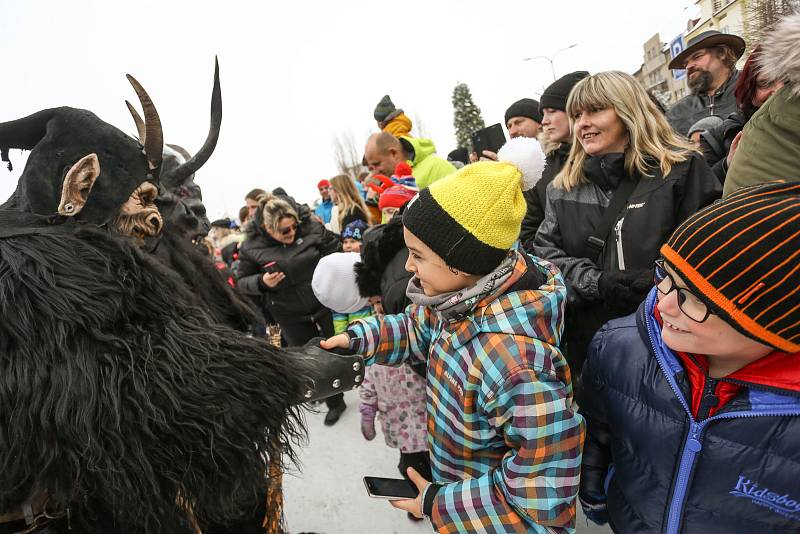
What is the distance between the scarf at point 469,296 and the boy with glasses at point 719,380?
0.39m

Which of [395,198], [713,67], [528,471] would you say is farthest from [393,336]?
[713,67]

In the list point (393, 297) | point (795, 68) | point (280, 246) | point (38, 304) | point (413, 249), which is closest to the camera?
point (38, 304)

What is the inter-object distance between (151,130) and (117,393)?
0.90m

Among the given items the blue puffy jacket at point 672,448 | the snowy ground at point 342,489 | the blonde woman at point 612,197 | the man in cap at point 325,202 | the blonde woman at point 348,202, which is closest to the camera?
the blue puffy jacket at point 672,448

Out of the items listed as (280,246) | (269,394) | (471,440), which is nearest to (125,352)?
(269,394)

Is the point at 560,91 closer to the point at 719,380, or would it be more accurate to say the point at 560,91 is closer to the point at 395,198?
the point at 395,198

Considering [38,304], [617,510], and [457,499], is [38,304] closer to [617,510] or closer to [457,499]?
[457,499]

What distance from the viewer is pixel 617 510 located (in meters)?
1.28

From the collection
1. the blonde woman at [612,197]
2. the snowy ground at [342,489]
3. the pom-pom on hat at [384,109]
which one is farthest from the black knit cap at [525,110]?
the snowy ground at [342,489]

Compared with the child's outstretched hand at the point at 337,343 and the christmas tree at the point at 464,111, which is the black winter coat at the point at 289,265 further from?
the christmas tree at the point at 464,111

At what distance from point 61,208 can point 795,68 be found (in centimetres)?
203

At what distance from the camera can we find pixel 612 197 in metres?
1.90

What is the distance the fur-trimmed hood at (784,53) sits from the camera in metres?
1.23

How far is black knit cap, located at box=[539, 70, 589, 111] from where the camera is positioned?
2.52 meters
